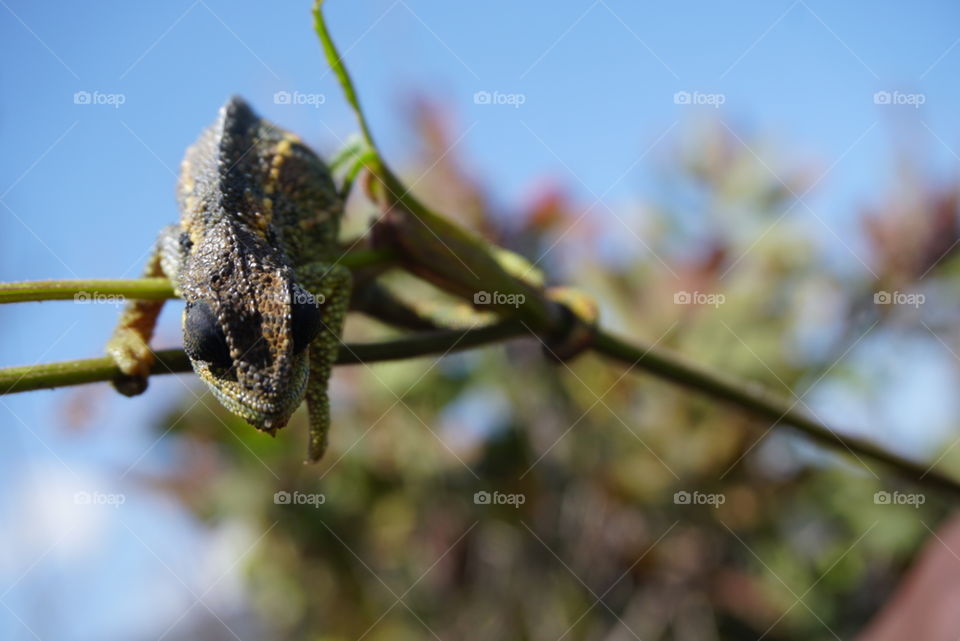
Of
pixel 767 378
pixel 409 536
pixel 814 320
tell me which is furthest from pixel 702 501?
pixel 409 536

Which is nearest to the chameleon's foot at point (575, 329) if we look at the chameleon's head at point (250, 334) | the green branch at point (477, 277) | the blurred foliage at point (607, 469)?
the green branch at point (477, 277)

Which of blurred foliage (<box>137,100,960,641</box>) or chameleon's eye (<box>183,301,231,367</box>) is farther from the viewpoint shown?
blurred foliage (<box>137,100,960,641</box>)
